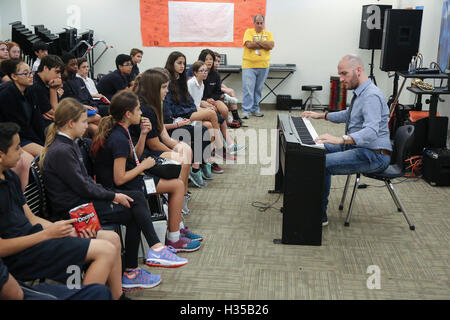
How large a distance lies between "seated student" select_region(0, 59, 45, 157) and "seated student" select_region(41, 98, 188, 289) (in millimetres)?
1026

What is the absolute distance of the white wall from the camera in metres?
7.98

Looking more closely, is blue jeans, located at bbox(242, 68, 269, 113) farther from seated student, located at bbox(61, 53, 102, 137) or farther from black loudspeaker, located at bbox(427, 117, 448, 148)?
black loudspeaker, located at bbox(427, 117, 448, 148)

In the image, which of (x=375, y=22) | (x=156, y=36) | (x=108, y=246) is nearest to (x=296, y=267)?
(x=108, y=246)

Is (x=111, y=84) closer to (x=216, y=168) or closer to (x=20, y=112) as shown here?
(x=216, y=168)

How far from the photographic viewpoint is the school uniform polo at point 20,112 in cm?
341

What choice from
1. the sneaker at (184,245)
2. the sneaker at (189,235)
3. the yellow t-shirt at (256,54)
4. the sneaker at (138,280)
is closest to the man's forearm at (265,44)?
the yellow t-shirt at (256,54)

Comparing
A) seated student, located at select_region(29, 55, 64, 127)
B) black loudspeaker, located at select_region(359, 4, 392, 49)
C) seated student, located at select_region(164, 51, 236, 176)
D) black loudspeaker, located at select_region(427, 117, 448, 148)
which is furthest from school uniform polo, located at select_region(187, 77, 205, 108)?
black loudspeaker, located at select_region(359, 4, 392, 49)

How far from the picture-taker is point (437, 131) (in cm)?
468

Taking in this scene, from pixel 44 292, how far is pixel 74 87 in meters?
3.09

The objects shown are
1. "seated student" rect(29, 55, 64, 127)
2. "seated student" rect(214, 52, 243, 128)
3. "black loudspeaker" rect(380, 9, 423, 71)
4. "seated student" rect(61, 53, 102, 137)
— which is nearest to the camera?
"seated student" rect(29, 55, 64, 127)

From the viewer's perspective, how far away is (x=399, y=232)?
11.4ft

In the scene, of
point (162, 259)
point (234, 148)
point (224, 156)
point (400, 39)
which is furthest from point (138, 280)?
point (400, 39)

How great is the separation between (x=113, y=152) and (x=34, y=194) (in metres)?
0.51

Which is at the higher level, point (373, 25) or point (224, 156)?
point (373, 25)
